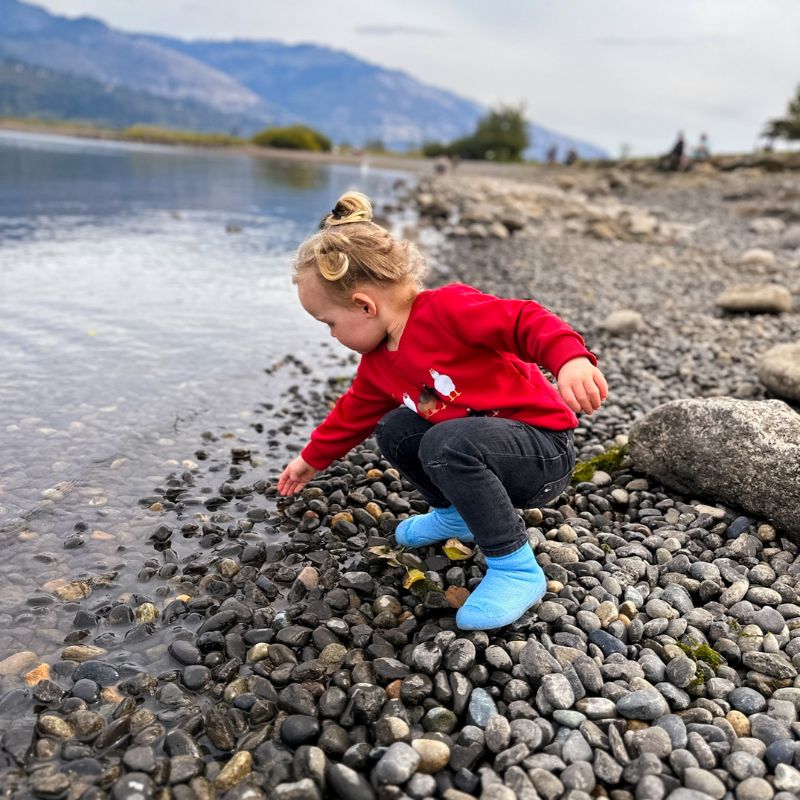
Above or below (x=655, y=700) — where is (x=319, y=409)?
below

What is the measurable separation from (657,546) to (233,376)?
502 centimetres

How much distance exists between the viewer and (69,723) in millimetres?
2629

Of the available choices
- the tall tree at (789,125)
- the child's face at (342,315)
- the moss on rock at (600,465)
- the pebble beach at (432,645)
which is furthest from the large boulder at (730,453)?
the tall tree at (789,125)

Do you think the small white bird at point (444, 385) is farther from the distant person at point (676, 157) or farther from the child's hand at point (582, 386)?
the distant person at point (676, 157)

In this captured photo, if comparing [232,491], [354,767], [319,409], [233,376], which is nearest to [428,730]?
[354,767]

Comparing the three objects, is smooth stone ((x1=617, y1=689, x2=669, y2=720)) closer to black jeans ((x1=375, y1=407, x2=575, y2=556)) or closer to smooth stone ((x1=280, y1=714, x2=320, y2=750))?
black jeans ((x1=375, y1=407, x2=575, y2=556))

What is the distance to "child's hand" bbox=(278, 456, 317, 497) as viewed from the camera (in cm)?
415

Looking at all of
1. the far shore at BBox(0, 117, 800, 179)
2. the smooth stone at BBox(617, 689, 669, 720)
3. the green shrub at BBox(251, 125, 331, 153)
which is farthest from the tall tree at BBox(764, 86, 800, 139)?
the smooth stone at BBox(617, 689, 669, 720)

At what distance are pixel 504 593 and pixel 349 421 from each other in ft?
4.59

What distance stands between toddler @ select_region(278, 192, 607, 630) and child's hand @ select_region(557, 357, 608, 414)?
7 cm

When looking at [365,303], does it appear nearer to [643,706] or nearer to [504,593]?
[504,593]

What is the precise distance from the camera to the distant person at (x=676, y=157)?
1762 inches

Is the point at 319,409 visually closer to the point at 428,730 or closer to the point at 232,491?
the point at 232,491

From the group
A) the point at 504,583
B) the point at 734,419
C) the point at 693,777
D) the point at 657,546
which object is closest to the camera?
the point at 693,777
